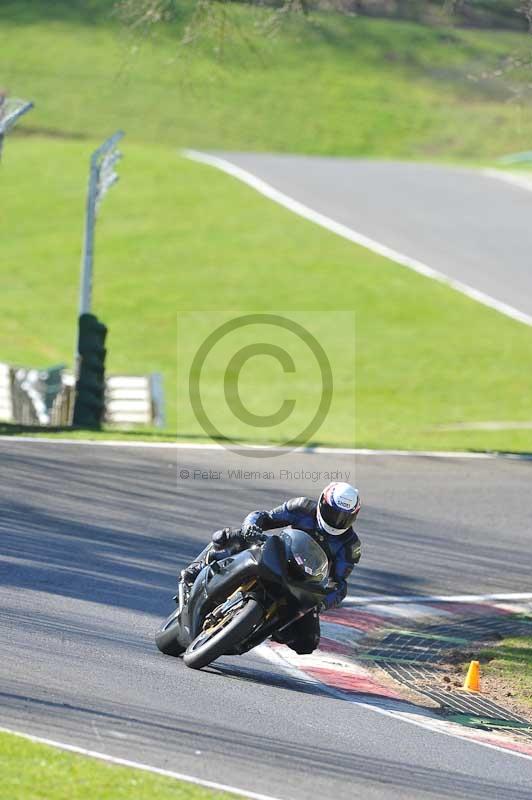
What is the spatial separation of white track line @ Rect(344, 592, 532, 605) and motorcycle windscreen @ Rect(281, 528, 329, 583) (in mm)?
3532

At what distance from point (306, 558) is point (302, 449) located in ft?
33.4

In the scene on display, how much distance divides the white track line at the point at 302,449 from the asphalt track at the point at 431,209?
1336 cm

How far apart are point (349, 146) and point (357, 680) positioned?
171 feet

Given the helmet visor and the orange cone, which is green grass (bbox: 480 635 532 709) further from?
the helmet visor

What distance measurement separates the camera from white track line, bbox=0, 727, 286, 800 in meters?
6.66

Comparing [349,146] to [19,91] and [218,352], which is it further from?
[218,352]

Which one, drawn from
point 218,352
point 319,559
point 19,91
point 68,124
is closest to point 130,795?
point 319,559

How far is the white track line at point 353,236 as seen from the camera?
106 feet

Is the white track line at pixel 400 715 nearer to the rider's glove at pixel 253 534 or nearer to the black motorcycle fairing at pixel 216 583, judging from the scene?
the black motorcycle fairing at pixel 216 583

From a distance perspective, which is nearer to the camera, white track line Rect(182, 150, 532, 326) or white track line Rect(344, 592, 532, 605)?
white track line Rect(344, 592, 532, 605)

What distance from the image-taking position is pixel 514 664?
35.7 feet

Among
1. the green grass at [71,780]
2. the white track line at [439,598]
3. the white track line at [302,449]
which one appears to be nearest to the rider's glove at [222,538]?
the green grass at [71,780]

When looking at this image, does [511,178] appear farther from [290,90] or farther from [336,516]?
[336,516]

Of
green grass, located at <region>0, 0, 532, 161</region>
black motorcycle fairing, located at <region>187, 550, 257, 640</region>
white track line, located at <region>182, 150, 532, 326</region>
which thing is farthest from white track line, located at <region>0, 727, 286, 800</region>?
green grass, located at <region>0, 0, 532, 161</region>
